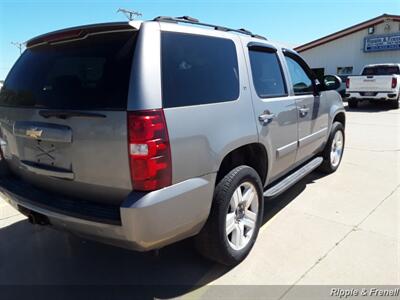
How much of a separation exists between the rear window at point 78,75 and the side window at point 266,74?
4.66ft

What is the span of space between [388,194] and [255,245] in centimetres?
239

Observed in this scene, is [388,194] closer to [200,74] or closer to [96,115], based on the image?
[200,74]

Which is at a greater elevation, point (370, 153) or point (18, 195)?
point (18, 195)

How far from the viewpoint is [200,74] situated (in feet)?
8.85

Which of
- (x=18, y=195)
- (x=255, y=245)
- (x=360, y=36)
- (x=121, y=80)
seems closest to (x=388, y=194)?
(x=255, y=245)

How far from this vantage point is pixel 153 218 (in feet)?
7.32

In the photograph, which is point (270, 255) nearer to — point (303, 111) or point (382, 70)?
point (303, 111)

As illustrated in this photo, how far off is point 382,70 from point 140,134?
59.2 feet

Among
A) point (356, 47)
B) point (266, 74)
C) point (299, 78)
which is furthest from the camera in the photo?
point (356, 47)

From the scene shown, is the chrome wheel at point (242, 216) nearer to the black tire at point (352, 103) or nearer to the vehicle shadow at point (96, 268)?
the vehicle shadow at point (96, 268)

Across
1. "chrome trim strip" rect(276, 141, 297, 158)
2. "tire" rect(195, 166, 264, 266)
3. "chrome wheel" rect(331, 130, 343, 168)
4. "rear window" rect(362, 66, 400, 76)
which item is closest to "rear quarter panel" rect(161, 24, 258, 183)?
"tire" rect(195, 166, 264, 266)

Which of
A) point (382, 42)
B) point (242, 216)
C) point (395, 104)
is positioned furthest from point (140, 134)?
point (382, 42)

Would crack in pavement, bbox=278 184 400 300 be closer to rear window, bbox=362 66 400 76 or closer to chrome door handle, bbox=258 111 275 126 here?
chrome door handle, bbox=258 111 275 126

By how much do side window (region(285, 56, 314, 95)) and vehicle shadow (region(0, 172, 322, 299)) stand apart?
2.24m
